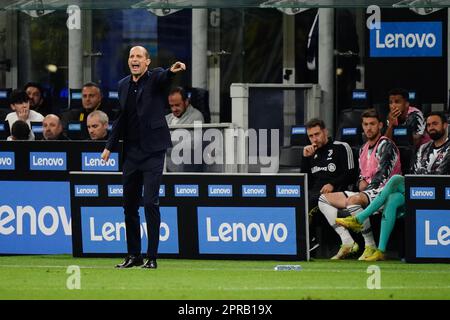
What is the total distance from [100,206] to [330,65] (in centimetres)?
600

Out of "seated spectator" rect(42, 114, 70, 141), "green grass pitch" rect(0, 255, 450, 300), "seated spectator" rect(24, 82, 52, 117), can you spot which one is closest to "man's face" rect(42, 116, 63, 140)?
"seated spectator" rect(42, 114, 70, 141)

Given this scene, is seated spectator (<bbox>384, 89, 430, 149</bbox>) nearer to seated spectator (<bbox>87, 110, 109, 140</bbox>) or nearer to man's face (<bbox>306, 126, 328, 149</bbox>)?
man's face (<bbox>306, 126, 328, 149</bbox>)

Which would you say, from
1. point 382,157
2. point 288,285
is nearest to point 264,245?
point 382,157

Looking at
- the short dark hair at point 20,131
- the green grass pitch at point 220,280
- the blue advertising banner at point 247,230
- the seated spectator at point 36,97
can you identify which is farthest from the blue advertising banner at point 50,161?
the seated spectator at point 36,97

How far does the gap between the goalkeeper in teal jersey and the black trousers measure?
9.26 ft

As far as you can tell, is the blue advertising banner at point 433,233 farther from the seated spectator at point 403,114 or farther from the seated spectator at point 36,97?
the seated spectator at point 36,97

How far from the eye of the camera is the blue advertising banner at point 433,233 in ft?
50.7

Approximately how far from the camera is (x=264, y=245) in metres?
15.8

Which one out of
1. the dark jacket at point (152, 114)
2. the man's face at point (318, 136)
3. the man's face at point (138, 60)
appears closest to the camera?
the man's face at point (138, 60)

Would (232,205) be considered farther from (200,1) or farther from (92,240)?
(200,1)

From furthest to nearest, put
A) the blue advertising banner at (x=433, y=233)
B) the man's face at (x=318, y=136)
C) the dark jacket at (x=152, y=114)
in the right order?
1. the man's face at (x=318, y=136)
2. the blue advertising banner at (x=433, y=233)
3. the dark jacket at (x=152, y=114)

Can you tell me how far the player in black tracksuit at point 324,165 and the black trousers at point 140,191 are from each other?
2985mm

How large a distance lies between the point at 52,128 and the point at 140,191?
3.54 m

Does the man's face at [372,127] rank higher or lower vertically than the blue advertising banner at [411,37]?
lower
